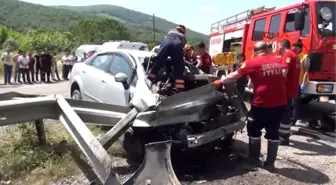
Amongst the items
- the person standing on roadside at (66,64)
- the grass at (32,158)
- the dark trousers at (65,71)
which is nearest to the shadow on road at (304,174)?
the grass at (32,158)

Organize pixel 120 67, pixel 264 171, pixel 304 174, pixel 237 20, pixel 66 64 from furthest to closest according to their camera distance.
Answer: pixel 66 64 → pixel 237 20 → pixel 120 67 → pixel 264 171 → pixel 304 174

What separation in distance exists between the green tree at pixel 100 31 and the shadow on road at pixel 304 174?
101 m

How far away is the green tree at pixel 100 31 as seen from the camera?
357 feet

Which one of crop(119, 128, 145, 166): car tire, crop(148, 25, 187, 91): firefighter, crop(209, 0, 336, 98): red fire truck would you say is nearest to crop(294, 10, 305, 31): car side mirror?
crop(209, 0, 336, 98): red fire truck

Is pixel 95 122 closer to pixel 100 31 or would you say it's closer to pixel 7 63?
pixel 7 63

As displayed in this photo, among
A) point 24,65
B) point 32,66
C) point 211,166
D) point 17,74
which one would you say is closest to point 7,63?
point 24,65

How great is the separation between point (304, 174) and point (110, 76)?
11.1 ft

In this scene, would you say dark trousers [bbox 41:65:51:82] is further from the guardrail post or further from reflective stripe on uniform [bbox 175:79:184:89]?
reflective stripe on uniform [bbox 175:79:184:89]

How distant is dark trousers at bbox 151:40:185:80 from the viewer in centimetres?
614

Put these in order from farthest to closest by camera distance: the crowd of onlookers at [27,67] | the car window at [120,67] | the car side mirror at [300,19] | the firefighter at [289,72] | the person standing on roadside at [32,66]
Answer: the person standing on roadside at [32,66]
the crowd of onlookers at [27,67]
the car side mirror at [300,19]
the firefighter at [289,72]
the car window at [120,67]

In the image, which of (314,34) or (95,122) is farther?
(314,34)

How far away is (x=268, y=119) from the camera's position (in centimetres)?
581

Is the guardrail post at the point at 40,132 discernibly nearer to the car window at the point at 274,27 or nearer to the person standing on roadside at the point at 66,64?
the car window at the point at 274,27

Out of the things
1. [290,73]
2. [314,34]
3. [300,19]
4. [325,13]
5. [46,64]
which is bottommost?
[46,64]
